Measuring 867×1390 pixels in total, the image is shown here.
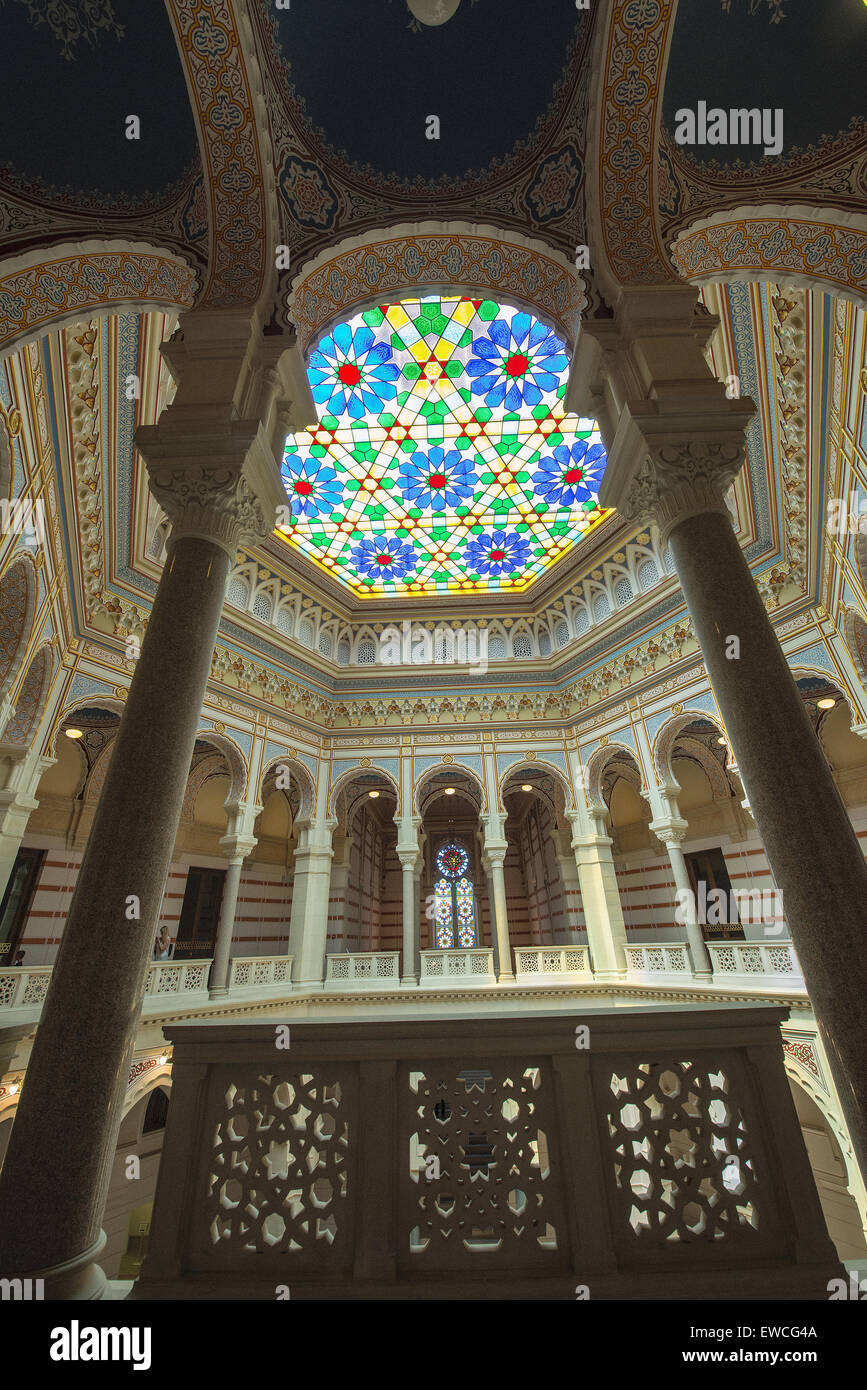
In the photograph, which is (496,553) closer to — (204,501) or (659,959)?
(659,959)

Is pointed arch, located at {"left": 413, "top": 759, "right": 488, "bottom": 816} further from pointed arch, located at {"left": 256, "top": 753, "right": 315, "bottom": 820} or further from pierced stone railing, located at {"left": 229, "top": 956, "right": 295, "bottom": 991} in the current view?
pierced stone railing, located at {"left": 229, "top": 956, "right": 295, "bottom": 991}

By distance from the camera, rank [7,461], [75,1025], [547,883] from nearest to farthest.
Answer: [75,1025] → [7,461] → [547,883]

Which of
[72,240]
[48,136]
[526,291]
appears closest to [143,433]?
[72,240]

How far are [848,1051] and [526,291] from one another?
19.5 feet

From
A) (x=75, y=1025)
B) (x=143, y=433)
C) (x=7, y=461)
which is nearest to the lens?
(x=75, y=1025)

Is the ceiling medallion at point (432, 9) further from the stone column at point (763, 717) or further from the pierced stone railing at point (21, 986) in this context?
the pierced stone railing at point (21, 986)

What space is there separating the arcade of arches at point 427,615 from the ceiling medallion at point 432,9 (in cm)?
10

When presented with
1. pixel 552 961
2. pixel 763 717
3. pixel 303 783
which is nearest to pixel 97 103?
pixel 763 717

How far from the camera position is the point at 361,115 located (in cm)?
495

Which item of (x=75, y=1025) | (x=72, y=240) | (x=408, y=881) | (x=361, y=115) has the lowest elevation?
(x=75, y=1025)

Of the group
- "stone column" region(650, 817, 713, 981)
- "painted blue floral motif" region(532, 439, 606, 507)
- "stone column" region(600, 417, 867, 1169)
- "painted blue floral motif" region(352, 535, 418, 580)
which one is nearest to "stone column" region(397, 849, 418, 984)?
"stone column" region(650, 817, 713, 981)

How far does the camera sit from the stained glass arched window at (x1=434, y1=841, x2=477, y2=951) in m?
17.1

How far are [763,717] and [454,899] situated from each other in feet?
52.2

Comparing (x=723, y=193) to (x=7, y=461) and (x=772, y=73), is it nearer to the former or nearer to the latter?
(x=772, y=73)
